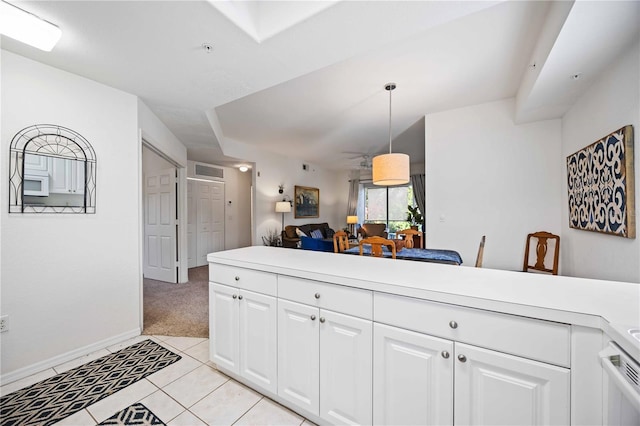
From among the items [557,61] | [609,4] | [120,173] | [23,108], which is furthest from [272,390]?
[557,61]

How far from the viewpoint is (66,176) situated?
2098mm

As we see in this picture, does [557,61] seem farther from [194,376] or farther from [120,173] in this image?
[120,173]

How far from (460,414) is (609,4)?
220 cm

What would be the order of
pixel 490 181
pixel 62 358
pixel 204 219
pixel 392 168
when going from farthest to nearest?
pixel 204 219 → pixel 490 181 → pixel 392 168 → pixel 62 358

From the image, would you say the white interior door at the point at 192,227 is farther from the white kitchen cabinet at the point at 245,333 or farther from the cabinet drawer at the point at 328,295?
the cabinet drawer at the point at 328,295

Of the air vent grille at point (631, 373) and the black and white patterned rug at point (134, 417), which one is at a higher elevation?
the air vent grille at point (631, 373)

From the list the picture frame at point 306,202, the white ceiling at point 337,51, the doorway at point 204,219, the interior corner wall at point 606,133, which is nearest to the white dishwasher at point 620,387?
the interior corner wall at point 606,133

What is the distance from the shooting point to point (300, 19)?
61.8 inches

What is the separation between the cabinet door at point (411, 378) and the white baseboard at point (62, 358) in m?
2.49

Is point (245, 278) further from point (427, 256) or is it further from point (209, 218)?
point (209, 218)

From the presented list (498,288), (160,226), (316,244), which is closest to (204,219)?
(160,226)

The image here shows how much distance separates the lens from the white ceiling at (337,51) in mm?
1494

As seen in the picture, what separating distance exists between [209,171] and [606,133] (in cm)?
616

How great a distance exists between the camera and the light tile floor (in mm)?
1515
